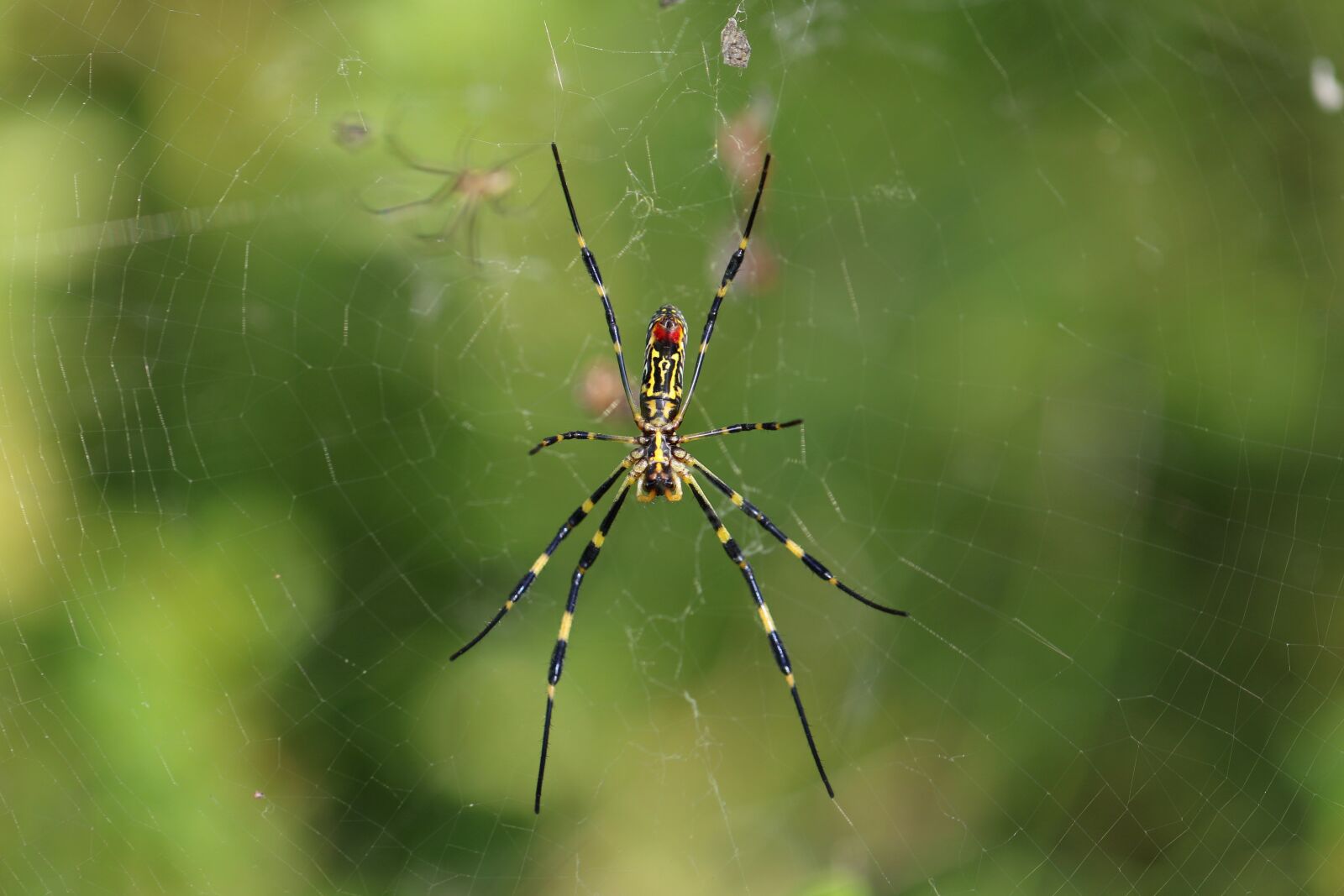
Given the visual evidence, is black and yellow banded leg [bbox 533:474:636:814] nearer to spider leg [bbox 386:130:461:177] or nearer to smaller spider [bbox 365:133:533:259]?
smaller spider [bbox 365:133:533:259]

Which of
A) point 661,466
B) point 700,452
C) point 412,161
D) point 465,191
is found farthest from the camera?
point 700,452

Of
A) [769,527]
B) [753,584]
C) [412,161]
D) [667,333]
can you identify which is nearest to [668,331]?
[667,333]

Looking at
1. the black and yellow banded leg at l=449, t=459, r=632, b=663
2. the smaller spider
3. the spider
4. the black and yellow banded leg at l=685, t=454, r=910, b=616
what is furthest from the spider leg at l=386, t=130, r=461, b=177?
the black and yellow banded leg at l=685, t=454, r=910, b=616

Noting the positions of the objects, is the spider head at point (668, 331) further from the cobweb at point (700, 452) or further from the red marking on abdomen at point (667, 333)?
the cobweb at point (700, 452)

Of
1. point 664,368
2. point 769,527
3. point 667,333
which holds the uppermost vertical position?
point 667,333

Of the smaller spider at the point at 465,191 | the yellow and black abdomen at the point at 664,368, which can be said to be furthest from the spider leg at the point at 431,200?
the yellow and black abdomen at the point at 664,368

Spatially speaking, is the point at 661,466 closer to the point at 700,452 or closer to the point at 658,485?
the point at 658,485
